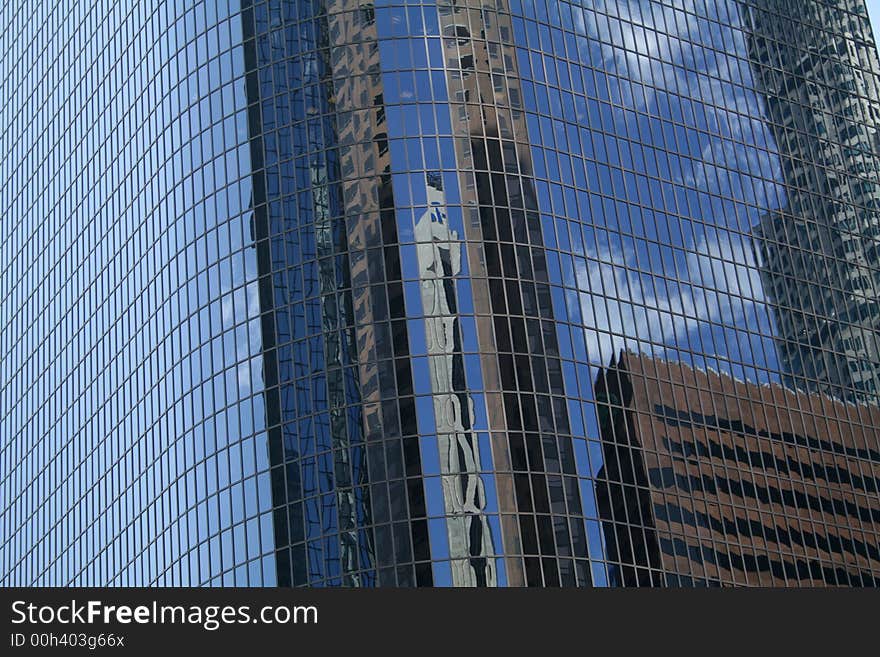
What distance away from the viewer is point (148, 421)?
123m

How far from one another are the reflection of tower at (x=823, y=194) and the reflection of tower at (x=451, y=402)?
89.5 ft

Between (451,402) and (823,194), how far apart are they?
4250 cm

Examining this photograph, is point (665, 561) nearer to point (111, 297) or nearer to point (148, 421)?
point (148, 421)

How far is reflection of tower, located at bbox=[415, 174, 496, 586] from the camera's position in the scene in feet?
334

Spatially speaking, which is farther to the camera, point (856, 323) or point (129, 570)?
point (856, 323)

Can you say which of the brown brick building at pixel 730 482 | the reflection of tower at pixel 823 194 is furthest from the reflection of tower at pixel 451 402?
the reflection of tower at pixel 823 194

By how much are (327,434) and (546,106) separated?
1039 inches

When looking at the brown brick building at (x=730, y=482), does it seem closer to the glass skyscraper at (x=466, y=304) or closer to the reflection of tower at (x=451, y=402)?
the glass skyscraper at (x=466, y=304)

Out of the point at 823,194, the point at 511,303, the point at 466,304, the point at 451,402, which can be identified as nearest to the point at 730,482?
the point at 511,303

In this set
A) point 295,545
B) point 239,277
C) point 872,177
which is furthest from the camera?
point 872,177

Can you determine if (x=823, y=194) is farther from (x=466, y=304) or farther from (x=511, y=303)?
(x=466, y=304)

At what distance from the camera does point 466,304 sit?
358 feet

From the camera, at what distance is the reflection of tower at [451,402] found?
101750 mm

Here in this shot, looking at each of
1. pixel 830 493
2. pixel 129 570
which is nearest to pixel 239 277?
pixel 129 570
